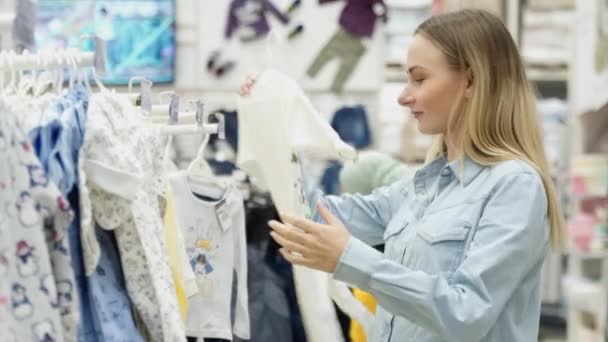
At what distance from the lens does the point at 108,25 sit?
4.87 metres

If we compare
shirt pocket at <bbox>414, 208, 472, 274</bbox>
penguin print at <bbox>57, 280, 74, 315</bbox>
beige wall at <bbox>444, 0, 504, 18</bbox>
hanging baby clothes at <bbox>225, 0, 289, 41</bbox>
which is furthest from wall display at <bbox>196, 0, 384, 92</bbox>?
penguin print at <bbox>57, 280, 74, 315</bbox>

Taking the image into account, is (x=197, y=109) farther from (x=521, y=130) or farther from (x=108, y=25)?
(x=108, y=25)

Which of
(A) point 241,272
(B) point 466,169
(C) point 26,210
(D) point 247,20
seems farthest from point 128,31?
(C) point 26,210

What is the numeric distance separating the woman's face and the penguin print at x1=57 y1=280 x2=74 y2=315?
0.69 meters

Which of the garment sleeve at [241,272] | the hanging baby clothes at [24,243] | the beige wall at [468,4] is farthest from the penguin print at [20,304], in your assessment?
the beige wall at [468,4]

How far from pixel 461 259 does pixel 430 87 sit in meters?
0.32

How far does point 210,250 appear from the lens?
87.6 inches

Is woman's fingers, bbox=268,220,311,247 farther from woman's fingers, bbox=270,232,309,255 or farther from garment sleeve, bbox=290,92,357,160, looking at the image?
garment sleeve, bbox=290,92,357,160

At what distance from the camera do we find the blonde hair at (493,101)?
150 cm

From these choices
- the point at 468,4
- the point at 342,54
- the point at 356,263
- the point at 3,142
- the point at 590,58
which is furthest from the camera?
the point at 342,54

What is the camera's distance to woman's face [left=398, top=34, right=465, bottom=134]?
153 cm

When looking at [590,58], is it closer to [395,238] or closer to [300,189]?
[300,189]

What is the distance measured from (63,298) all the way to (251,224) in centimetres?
161

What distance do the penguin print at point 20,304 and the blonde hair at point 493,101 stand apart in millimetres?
811
